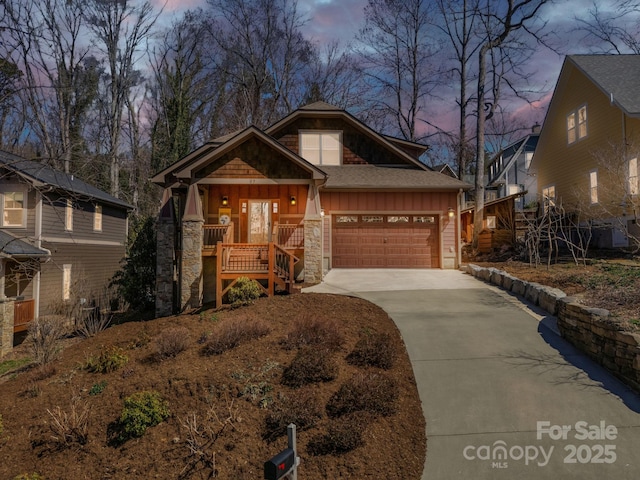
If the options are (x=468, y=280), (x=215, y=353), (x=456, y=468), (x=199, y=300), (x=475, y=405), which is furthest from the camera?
(x=468, y=280)

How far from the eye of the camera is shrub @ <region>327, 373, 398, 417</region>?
5.27 metres

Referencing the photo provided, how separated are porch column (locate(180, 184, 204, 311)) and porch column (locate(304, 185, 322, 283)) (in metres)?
3.25

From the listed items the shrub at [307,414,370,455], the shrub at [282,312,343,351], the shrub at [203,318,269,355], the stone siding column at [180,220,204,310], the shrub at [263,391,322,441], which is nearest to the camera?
the shrub at [307,414,370,455]

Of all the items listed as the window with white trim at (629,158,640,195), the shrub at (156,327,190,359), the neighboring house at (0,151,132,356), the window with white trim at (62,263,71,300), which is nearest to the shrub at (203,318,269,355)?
the shrub at (156,327,190,359)

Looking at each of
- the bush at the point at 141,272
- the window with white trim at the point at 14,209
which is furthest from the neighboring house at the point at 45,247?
the bush at the point at 141,272

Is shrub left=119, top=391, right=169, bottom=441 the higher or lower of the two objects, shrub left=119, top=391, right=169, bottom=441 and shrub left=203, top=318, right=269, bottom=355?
the lower

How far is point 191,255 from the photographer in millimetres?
11500

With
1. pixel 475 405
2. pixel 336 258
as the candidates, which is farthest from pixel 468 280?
pixel 475 405

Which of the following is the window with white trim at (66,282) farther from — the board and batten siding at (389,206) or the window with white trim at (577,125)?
the window with white trim at (577,125)

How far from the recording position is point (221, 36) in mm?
27516

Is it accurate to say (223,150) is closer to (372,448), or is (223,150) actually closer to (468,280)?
(468,280)

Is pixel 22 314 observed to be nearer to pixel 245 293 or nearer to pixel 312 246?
pixel 245 293

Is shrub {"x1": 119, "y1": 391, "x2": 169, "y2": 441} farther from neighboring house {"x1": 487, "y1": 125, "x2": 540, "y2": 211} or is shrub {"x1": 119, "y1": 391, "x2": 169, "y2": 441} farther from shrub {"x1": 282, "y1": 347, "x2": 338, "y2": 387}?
neighboring house {"x1": 487, "y1": 125, "x2": 540, "y2": 211}

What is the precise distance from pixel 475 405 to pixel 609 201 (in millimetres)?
14186
